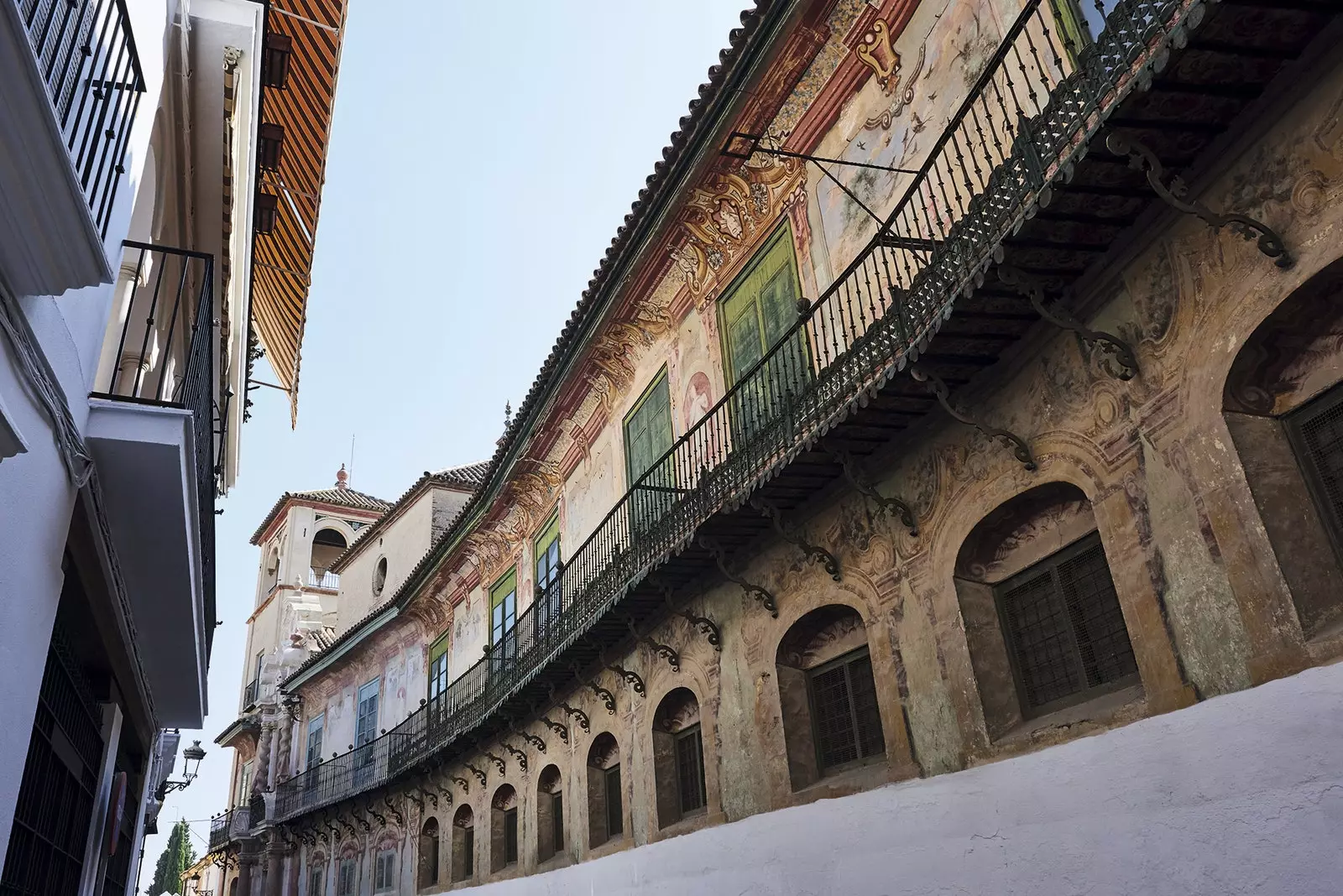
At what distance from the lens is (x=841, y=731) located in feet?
28.4

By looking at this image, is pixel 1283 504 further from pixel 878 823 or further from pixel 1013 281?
pixel 878 823

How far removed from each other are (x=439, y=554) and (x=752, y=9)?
14.1 metres

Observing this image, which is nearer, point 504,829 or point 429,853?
point 504,829

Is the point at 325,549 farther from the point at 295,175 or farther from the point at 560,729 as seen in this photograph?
the point at 295,175

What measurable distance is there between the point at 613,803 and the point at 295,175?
333 inches

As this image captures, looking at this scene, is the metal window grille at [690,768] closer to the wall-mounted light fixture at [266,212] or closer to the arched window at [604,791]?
the arched window at [604,791]

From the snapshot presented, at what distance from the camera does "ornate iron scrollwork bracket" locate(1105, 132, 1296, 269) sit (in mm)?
4934

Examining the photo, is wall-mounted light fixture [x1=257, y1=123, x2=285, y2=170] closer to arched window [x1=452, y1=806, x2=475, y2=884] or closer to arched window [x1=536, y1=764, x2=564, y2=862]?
arched window [x1=536, y1=764, x2=564, y2=862]

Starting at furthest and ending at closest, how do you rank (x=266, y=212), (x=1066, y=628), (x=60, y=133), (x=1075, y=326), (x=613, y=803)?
(x=613, y=803)
(x=266, y=212)
(x=1066, y=628)
(x=1075, y=326)
(x=60, y=133)

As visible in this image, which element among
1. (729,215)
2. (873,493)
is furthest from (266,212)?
(873,493)

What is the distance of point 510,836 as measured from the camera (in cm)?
1622

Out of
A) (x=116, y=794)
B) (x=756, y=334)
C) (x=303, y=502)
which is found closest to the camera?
(x=116, y=794)

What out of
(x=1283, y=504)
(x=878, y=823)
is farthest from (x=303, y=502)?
(x=1283, y=504)

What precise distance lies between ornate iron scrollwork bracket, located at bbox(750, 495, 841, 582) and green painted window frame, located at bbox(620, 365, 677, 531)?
1701mm
